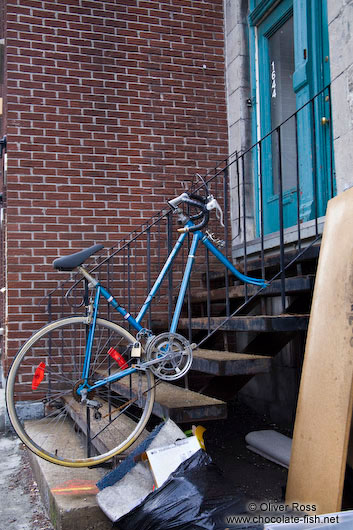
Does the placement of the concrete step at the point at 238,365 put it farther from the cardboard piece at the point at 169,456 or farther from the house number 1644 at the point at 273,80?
the house number 1644 at the point at 273,80

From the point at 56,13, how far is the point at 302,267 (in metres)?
3.58

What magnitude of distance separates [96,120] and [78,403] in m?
3.27

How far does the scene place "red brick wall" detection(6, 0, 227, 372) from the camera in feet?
17.0

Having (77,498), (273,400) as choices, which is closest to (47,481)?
(77,498)

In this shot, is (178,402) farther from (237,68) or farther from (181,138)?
(237,68)

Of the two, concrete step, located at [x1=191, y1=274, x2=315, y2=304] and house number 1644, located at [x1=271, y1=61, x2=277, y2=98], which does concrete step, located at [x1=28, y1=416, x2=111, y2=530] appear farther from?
house number 1644, located at [x1=271, y1=61, x2=277, y2=98]

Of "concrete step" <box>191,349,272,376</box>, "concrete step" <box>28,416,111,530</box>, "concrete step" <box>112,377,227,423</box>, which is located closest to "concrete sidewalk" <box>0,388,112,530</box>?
"concrete step" <box>28,416,111,530</box>

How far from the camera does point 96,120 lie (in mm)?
5426

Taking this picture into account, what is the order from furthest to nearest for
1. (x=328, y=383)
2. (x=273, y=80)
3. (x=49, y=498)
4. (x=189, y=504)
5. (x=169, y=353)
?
(x=273, y=80)
(x=169, y=353)
(x=49, y=498)
(x=328, y=383)
(x=189, y=504)

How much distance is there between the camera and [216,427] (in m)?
4.25

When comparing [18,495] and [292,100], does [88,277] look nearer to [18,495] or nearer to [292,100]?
[18,495]

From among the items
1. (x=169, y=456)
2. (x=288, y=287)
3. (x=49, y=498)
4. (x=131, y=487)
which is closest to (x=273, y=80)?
(x=288, y=287)

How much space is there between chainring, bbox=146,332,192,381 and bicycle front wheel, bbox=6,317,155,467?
8 cm

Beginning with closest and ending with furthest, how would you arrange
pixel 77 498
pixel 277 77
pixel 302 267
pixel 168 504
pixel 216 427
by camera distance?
pixel 168 504 → pixel 77 498 → pixel 302 267 → pixel 216 427 → pixel 277 77
